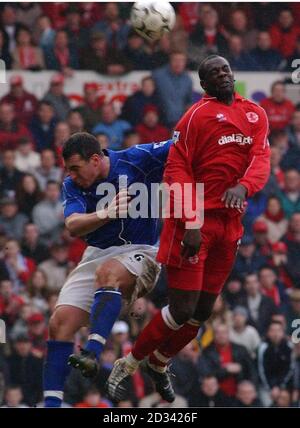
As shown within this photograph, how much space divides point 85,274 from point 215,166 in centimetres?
143

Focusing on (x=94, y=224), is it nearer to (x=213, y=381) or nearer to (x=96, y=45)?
(x=213, y=381)

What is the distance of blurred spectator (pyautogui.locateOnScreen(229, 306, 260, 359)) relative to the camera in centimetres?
1494

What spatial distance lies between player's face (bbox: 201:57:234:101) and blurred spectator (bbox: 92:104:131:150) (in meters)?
6.02

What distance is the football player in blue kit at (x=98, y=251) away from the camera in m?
10.1

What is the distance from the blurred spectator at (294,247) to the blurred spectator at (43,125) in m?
3.19

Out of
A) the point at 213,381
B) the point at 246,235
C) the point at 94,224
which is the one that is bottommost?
the point at 213,381

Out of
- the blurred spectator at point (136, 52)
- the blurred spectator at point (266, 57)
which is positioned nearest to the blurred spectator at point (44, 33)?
the blurred spectator at point (136, 52)

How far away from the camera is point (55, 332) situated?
10.5m

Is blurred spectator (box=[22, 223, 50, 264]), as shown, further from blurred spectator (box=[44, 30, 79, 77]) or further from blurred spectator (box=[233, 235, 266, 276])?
blurred spectator (box=[44, 30, 79, 77])

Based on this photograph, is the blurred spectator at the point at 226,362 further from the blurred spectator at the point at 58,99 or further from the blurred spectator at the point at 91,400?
the blurred spectator at the point at 58,99

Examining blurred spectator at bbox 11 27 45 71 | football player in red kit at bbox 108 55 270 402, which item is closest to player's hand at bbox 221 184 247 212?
football player in red kit at bbox 108 55 270 402

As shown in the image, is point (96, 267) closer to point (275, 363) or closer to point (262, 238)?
point (275, 363)

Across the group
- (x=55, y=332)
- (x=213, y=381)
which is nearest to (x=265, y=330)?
(x=213, y=381)
